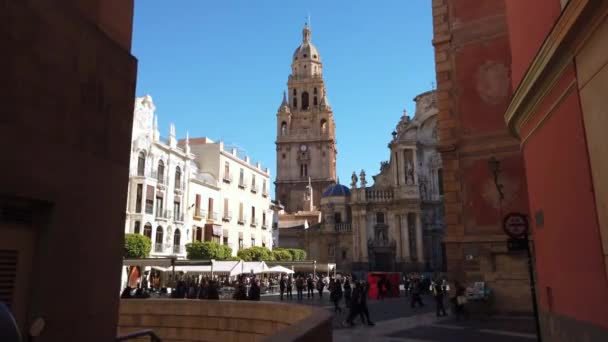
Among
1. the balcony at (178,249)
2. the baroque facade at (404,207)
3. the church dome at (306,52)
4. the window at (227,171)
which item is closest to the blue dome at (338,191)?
the baroque facade at (404,207)

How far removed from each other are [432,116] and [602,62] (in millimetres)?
44597

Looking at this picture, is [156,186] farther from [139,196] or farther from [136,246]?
[136,246]

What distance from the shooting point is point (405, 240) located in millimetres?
49656

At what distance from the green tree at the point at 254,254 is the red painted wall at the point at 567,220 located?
35.9 meters

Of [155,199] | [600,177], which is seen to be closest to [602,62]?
[600,177]

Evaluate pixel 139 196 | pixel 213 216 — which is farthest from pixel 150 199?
pixel 213 216

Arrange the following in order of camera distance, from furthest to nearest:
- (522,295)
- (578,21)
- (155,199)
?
1. (155,199)
2. (522,295)
3. (578,21)

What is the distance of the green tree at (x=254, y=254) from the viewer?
43188 mm

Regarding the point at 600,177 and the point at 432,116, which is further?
the point at 432,116

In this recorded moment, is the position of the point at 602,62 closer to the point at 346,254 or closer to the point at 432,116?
the point at 432,116

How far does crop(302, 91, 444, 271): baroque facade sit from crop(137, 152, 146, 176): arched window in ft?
79.5

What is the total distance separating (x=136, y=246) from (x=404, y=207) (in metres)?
28.6

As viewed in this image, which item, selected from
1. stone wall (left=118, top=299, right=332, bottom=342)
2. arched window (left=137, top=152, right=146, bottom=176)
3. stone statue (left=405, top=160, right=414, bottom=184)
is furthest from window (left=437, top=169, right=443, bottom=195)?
stone wall (left=118, top=299, right=332, bottom=342)

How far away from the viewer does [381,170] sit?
53.2m
